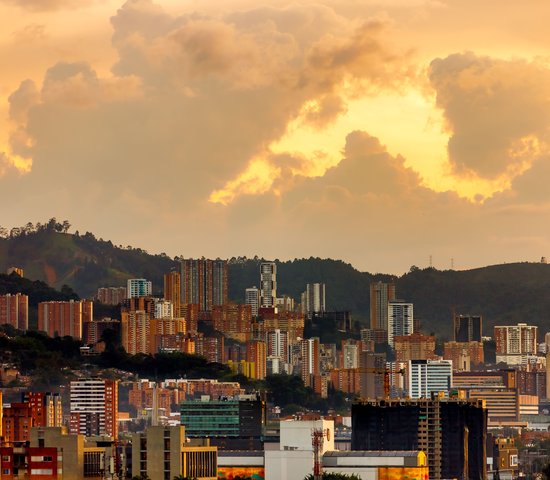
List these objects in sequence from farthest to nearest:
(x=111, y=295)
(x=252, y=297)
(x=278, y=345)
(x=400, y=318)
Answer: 1. (x=400, y=318)
2. (x=252, y=297)
3. (x=111, y=295)
4. (x=278, y=345)

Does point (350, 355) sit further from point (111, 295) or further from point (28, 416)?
point (28, 416)

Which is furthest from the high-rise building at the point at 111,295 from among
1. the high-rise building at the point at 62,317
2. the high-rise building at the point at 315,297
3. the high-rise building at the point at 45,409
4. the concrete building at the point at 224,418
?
the concrete building at the point at 224,418

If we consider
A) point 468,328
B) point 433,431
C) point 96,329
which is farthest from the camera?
point 468,328

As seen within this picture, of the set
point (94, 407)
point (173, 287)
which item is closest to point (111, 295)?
point (173, 287)

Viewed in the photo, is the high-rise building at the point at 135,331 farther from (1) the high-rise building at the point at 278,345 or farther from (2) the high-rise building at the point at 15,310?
(1) the high-rise building at the point at 278,345

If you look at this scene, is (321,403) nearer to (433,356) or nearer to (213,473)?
(433,356)

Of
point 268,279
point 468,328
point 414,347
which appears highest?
point 268,279

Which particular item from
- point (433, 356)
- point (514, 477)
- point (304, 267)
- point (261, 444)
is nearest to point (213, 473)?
point (261, 444)
